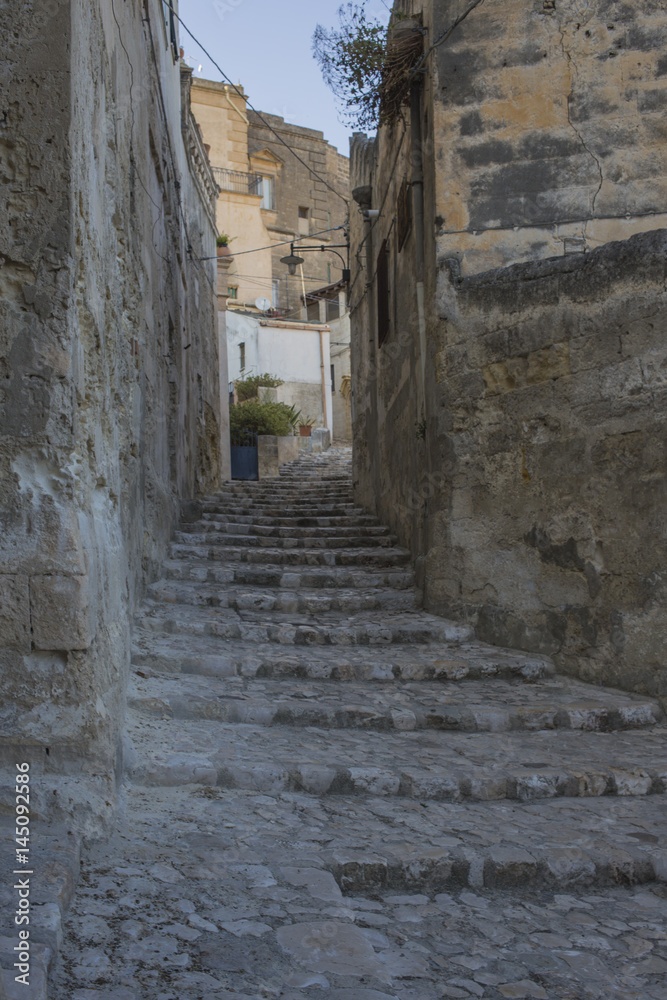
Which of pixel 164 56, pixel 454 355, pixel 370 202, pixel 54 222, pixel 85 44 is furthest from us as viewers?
pixel 370 202

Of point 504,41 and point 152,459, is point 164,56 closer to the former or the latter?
point 504,41

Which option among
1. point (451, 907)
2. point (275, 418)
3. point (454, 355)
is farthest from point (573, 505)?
point (275, 418)

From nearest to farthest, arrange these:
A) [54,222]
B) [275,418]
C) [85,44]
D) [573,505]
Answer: [54,222] < [85,44] < [573,505] < [275,418]

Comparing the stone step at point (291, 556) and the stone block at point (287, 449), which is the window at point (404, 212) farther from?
the stone block at point (287, 449)

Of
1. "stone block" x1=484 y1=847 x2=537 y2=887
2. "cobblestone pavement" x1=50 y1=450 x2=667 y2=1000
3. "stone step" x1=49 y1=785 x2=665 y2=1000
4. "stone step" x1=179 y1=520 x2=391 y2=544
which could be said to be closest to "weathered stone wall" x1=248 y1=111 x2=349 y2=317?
"stone step" x1=179 y1=520 x2=391 y2=544

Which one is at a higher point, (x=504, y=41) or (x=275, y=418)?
(x=504, y=41)

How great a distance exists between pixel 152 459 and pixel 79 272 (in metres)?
3.28

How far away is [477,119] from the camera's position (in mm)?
6074

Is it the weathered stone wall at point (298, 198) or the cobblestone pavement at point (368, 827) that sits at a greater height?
the weathered stone wall at point (298, 198)

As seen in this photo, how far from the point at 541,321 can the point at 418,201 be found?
6.12 feet

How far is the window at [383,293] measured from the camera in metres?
8.84

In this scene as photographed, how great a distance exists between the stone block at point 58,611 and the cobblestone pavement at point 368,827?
670 mm

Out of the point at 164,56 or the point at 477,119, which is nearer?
the point at 477,119

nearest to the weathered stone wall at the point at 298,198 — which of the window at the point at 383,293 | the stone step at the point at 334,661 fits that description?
the window at the point at 383,293
